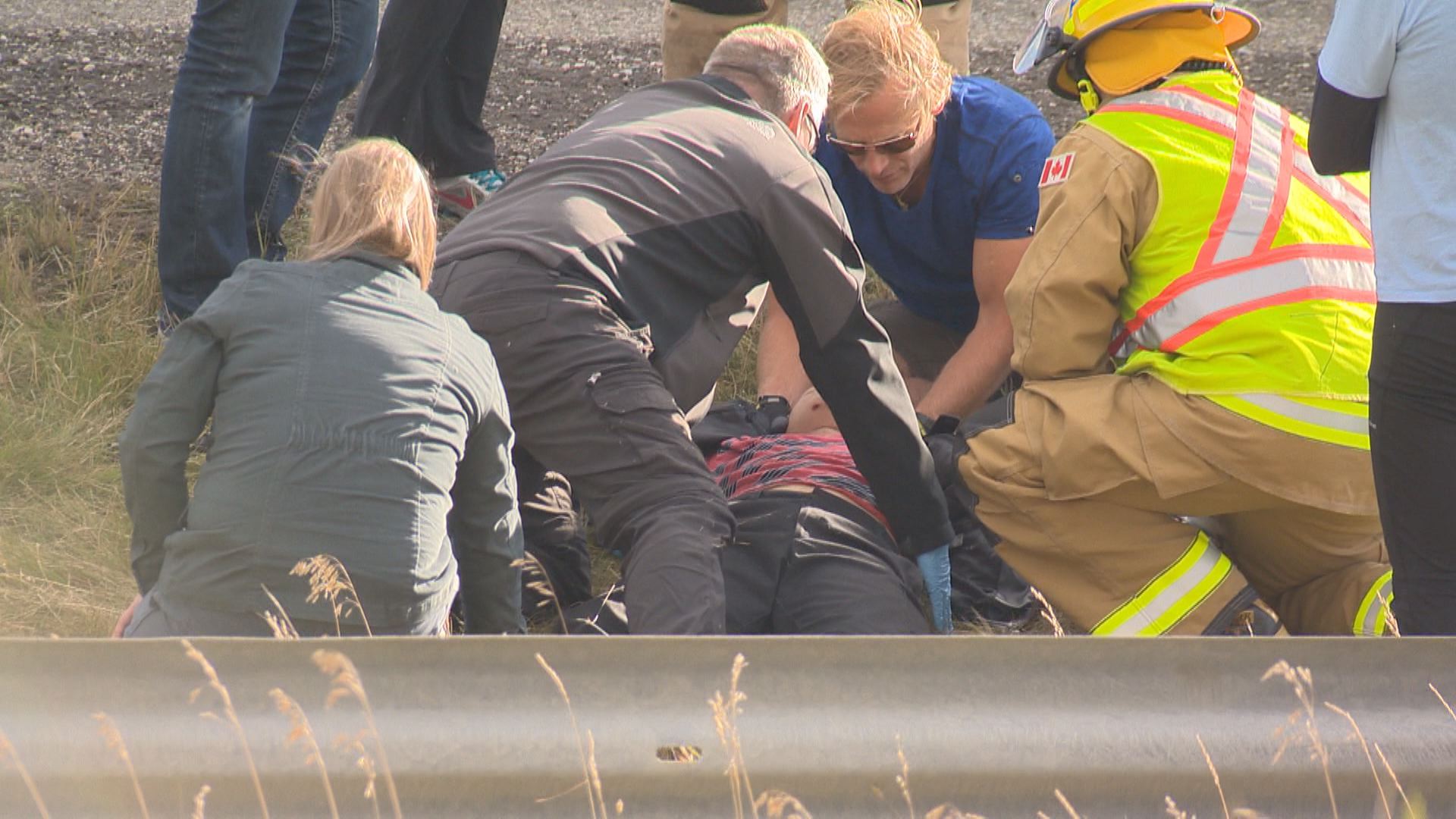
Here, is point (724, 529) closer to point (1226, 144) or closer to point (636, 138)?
point (636, 138)

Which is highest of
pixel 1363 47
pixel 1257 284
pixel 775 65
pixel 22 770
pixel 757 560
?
pixel 1363 47

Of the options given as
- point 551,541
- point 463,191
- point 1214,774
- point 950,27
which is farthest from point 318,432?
point 950,27

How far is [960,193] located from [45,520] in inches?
101

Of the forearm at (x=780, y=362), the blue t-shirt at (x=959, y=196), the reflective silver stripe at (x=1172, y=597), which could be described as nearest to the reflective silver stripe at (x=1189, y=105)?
the blue t-shirt at (x=959, y=196)

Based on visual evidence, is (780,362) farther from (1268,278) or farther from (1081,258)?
(1268,278)

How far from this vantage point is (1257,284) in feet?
10.7

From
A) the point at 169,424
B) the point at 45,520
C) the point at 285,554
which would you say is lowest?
the point at 45,520

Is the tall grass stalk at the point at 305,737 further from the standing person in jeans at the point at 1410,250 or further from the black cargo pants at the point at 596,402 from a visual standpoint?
the standing person in jeans at the point at 1410,250

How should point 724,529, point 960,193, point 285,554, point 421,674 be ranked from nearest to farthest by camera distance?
point 421,674 → point 285,554 → point 724,529 → point 960,193

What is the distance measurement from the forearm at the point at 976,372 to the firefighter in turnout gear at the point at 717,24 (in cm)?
113

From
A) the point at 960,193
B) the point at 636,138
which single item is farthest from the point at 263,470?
the point at 960,193

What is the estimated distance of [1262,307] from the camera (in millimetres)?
3244

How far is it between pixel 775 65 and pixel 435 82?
1.88 metres

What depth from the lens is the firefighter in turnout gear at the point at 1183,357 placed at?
3.24 metres
